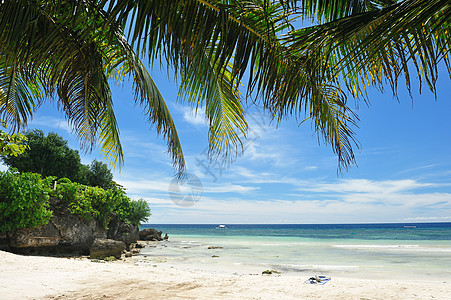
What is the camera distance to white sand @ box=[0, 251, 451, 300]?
5.60m

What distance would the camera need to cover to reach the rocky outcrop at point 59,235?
12.0m

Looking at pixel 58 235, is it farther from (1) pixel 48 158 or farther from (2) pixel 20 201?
(1) pixel 48 158

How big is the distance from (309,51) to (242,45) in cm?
49

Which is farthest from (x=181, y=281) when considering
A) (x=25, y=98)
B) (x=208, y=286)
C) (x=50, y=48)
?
(x=50, y=48)

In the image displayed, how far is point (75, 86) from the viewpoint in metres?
3.96

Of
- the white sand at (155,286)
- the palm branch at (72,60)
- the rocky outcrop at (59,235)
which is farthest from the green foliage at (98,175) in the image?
the palm branch at (72,60)

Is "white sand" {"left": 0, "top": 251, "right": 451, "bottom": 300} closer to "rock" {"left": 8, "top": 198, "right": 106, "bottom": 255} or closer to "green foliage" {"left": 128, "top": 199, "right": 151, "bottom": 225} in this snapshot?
"rock" {"left": 8, "top": 198, "right": 106, "bottom": 255}

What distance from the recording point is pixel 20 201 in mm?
11281

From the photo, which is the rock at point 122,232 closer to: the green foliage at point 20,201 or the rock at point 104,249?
the rock at point 104,249

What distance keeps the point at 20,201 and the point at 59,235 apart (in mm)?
2786

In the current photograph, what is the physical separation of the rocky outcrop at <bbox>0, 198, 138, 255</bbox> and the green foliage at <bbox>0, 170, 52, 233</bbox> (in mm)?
677

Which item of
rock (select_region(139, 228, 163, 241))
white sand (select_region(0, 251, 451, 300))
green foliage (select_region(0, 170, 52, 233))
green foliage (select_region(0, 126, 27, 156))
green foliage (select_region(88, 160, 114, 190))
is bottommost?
white sand (select_region(0, 251, 451, 300))

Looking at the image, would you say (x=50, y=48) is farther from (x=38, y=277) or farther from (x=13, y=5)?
(x=38, y=277)

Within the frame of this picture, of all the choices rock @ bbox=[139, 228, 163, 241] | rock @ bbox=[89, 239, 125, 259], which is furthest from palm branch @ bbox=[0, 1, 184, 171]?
rock @ bbox=[139, 228, 163, 241]
